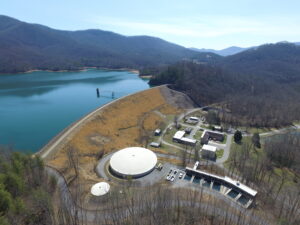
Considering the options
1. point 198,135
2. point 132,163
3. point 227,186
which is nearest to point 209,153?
point 227,186

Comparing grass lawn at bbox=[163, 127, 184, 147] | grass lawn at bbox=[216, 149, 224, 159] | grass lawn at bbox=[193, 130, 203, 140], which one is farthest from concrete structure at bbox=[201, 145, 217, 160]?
grass lawn at bbox=[193, 130, 203, 140]

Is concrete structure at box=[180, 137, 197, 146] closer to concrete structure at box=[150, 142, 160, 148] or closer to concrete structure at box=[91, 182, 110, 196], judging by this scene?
concrete structure at box=[150, 142, 160, 148]

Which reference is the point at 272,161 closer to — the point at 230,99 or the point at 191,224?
the point at 191,224

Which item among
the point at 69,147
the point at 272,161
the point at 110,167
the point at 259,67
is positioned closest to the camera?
the point at 110,167

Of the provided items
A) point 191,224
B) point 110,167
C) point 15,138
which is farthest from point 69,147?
point 191,224

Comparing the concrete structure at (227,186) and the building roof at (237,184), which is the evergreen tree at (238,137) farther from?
the building roof at (237,184)

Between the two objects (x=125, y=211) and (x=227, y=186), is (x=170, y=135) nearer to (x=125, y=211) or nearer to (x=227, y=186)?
(x=227, y=186)
